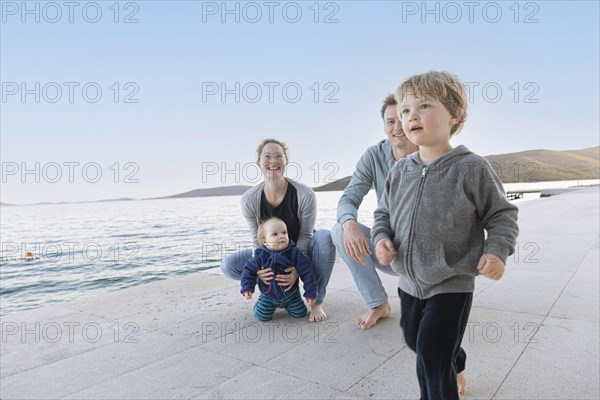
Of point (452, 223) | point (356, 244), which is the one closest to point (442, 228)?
point (452, 223)

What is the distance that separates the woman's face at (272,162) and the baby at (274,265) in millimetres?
363

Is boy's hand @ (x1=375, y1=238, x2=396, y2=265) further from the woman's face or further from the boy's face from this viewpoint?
the woman's face

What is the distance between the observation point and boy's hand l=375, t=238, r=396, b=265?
5.08 feet

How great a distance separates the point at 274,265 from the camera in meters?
2.83

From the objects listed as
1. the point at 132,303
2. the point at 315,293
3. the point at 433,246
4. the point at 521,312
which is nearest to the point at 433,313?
the point at 433,246

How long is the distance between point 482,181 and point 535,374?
1093 millimetres

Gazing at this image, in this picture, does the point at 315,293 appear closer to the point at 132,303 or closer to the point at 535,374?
the point at 535,374

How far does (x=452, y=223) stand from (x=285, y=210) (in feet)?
5.81

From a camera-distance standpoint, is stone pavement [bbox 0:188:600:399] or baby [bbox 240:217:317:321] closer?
stone pavement [bbox 0:188:600:399]

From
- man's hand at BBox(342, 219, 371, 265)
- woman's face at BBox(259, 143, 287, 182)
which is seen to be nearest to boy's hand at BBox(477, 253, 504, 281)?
man's hand at BBox(342, 219, 371, 265)

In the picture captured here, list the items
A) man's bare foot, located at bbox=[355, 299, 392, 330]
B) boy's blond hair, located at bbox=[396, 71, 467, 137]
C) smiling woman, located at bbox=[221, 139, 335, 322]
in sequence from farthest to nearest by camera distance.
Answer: smiling woman, located at bbox=[221, 139, 335, 322] → man's bare foot, located at bbox=[355, 299, 392, 330] → boy's blond hair, located at bbox=[396, 71, 467, 137]

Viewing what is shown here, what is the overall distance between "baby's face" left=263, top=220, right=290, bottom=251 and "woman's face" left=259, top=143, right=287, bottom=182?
0.41m

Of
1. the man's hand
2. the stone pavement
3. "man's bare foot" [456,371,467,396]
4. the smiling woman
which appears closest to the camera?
"man's bare foot" [456,371,467,396]

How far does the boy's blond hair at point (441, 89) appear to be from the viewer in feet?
4.86
